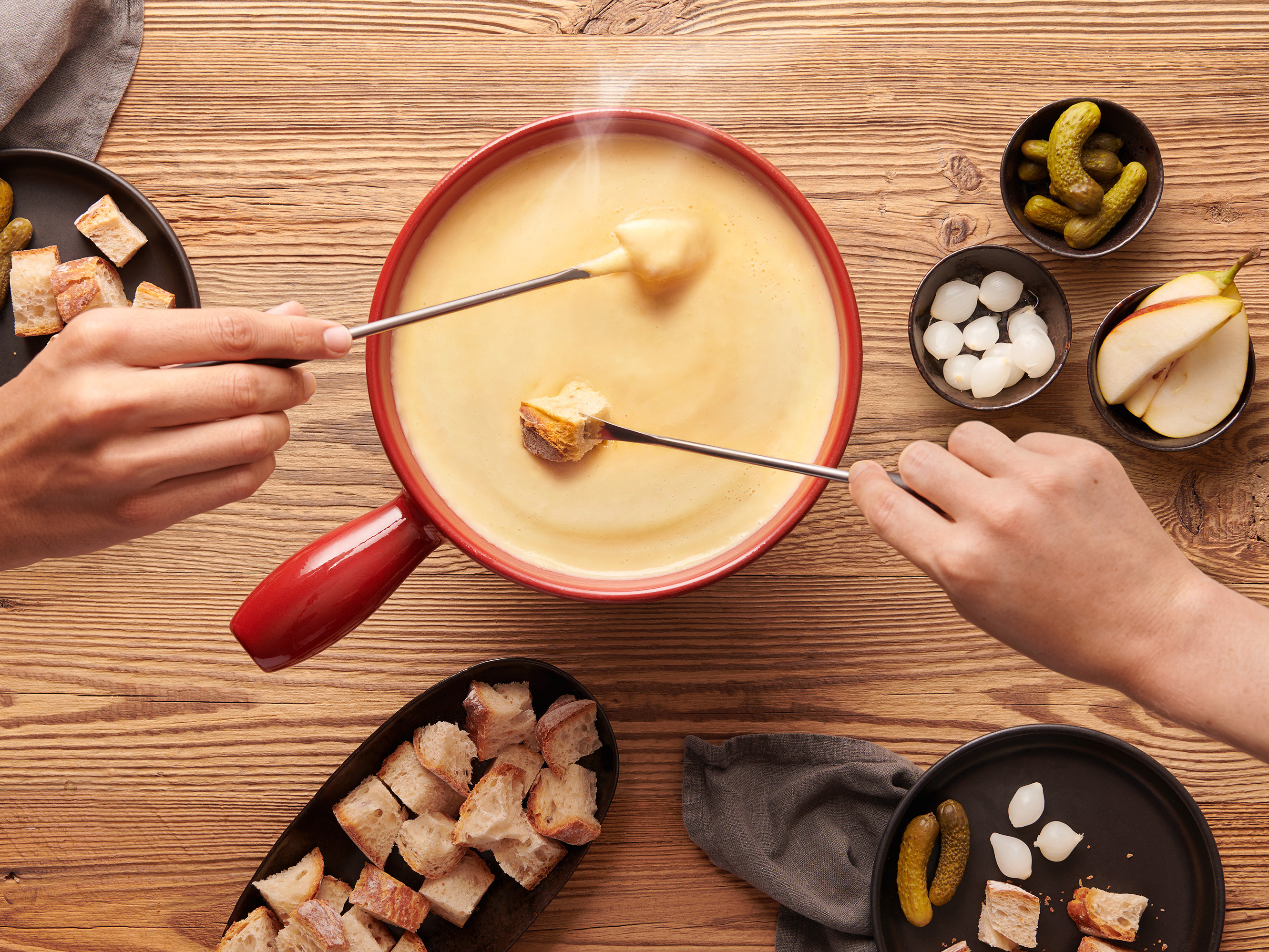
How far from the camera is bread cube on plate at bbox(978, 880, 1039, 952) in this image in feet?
4.39

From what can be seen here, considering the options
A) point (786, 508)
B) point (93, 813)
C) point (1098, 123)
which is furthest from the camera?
point (93, 813)

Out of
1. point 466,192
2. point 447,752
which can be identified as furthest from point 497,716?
point 466,192

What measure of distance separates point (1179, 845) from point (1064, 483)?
88 cm

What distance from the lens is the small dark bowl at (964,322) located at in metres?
1.32

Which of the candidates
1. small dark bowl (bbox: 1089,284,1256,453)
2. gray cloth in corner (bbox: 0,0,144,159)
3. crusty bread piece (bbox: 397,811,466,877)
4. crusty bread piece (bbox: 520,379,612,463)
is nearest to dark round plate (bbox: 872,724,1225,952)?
small dark bowl (bbox: 1089,284,1256,453)

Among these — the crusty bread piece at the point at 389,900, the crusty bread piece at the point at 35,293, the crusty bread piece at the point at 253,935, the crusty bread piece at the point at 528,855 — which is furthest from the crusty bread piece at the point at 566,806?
the crusty bread piece at the point at 35,293

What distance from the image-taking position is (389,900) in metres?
1.35

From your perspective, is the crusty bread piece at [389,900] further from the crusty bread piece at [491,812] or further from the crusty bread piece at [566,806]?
the crusty bread piece at [566,806]

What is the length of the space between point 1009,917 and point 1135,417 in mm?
816

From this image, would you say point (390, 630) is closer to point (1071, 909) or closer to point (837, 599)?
point (837, 599)

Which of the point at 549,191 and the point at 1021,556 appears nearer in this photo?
the point at 1021,556

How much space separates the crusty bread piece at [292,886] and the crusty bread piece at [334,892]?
1 centimetres

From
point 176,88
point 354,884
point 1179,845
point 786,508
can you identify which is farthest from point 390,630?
point 1179,845

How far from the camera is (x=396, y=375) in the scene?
45.4 inches
